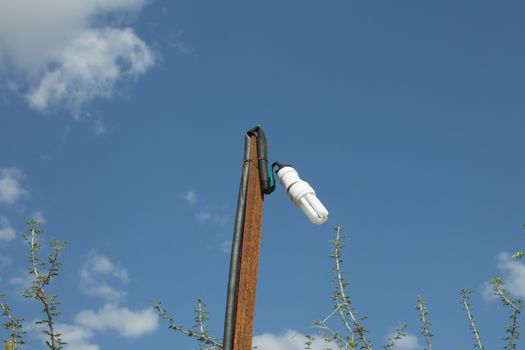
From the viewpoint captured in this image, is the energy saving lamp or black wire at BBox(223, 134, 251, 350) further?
the energy saving lamp

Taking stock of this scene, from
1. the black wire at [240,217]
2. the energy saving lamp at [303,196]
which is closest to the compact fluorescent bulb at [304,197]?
the energy saving lamp at [303,196]

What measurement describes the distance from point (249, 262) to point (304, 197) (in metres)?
0.59

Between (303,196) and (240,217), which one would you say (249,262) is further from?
(303,196)

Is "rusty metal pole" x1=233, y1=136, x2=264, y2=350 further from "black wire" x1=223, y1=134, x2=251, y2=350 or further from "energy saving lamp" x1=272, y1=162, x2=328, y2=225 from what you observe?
"energy saving lamp" x1=272, y1=162, x2=328, y2=225

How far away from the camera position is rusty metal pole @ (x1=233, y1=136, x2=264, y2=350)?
3.91 m

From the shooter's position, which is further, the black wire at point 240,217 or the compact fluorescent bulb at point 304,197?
the compact fluorescent bulb at point 304,197

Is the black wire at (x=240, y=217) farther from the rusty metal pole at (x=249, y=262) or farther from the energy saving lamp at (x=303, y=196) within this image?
the energy saving lamp at (x=303, y=196)

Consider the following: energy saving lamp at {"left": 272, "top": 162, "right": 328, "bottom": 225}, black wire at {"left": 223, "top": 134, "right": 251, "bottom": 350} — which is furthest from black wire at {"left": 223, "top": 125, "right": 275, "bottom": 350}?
energy saving lamp at {"left": 272, "top": 162, "right": 328, "bottom": 225}

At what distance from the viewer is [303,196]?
14.0 ft

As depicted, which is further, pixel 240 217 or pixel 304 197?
pixel 240 217

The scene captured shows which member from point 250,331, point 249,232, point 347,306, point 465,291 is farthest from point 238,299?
point 465,291

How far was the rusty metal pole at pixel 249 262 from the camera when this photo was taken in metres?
3.91

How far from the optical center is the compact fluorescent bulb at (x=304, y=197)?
4191 millimetres

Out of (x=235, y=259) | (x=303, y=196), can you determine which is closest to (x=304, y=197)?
(x=303, y=196)
